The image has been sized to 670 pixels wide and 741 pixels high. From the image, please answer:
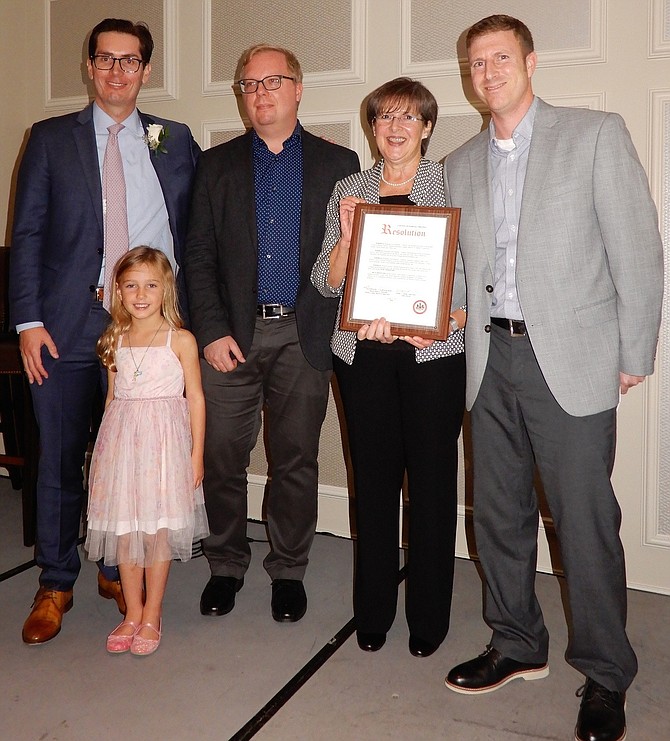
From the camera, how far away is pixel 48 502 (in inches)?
113

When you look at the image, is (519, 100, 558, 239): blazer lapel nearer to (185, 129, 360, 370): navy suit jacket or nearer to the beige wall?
(185, 129, 360, 370): navy suit jacket

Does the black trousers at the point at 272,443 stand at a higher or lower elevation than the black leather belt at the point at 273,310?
lower

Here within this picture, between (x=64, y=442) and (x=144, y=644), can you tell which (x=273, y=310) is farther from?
(x=144, y=644)

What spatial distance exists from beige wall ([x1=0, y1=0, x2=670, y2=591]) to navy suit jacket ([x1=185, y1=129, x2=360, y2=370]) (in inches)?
36.9

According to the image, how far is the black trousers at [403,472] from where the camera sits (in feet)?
8.03

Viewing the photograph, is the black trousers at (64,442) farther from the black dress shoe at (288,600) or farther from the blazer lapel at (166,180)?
the black dress shoe at (288,600)

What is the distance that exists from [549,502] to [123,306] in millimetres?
1559

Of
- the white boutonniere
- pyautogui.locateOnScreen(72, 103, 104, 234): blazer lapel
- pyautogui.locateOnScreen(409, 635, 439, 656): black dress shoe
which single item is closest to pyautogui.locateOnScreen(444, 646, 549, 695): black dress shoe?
pyautogui.locateOnScreen(409, 635, 439, 656): black dress shoe

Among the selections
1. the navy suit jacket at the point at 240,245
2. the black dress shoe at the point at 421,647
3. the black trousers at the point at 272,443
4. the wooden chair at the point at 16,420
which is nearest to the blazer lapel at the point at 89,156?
the navy suit jacket at the point at 240,245


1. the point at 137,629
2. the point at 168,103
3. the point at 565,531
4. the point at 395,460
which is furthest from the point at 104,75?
the point at 565,531

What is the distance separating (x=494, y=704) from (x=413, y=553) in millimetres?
507

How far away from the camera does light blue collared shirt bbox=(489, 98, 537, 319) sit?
2230 mm

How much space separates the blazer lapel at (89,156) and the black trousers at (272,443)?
2.30 feet

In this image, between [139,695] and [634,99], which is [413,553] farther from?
[634,99]
